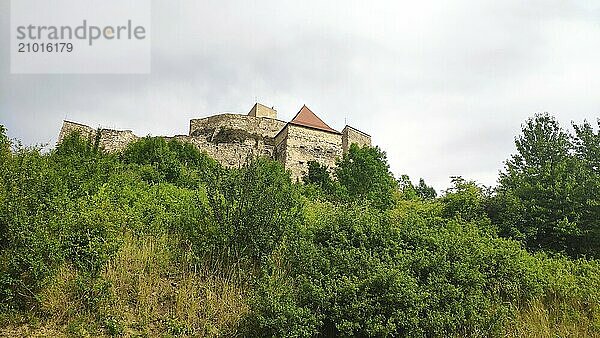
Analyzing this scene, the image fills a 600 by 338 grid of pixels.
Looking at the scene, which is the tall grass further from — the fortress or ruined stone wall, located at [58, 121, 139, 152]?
ruined stone wall, located at [58, 121, 139, 152]

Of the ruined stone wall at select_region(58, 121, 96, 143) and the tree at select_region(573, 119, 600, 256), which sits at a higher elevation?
the ruined stone wall at select_region(58, 121, 96, 143)

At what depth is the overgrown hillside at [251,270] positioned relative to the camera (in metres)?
7.48

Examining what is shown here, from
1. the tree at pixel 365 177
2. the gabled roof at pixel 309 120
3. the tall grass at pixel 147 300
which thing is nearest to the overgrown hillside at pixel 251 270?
the tall grass at pixel 147 300

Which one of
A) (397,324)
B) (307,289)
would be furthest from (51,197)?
(397,324)

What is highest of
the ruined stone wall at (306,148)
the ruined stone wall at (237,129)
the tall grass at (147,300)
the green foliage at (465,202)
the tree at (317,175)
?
the ruined stone wall at (237,129)

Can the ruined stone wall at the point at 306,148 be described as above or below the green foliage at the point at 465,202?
above

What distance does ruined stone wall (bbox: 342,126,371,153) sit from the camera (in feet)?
115

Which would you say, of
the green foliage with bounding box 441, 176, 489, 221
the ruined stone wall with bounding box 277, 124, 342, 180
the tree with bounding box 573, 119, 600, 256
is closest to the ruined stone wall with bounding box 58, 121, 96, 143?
the ruined stone wall with bounding box 277, 124, 342, 180

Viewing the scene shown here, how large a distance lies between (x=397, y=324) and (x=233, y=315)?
7.81ft

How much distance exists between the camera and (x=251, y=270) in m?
8.85

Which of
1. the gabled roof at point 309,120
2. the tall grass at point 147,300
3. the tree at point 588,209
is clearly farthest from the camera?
the gabled roof at point 309,120

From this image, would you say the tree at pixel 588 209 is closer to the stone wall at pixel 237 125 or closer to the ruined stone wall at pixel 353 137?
the ruined stone wall at pixel 353 137

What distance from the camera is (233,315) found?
8.09 m

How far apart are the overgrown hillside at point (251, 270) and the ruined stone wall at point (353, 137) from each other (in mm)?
23518
